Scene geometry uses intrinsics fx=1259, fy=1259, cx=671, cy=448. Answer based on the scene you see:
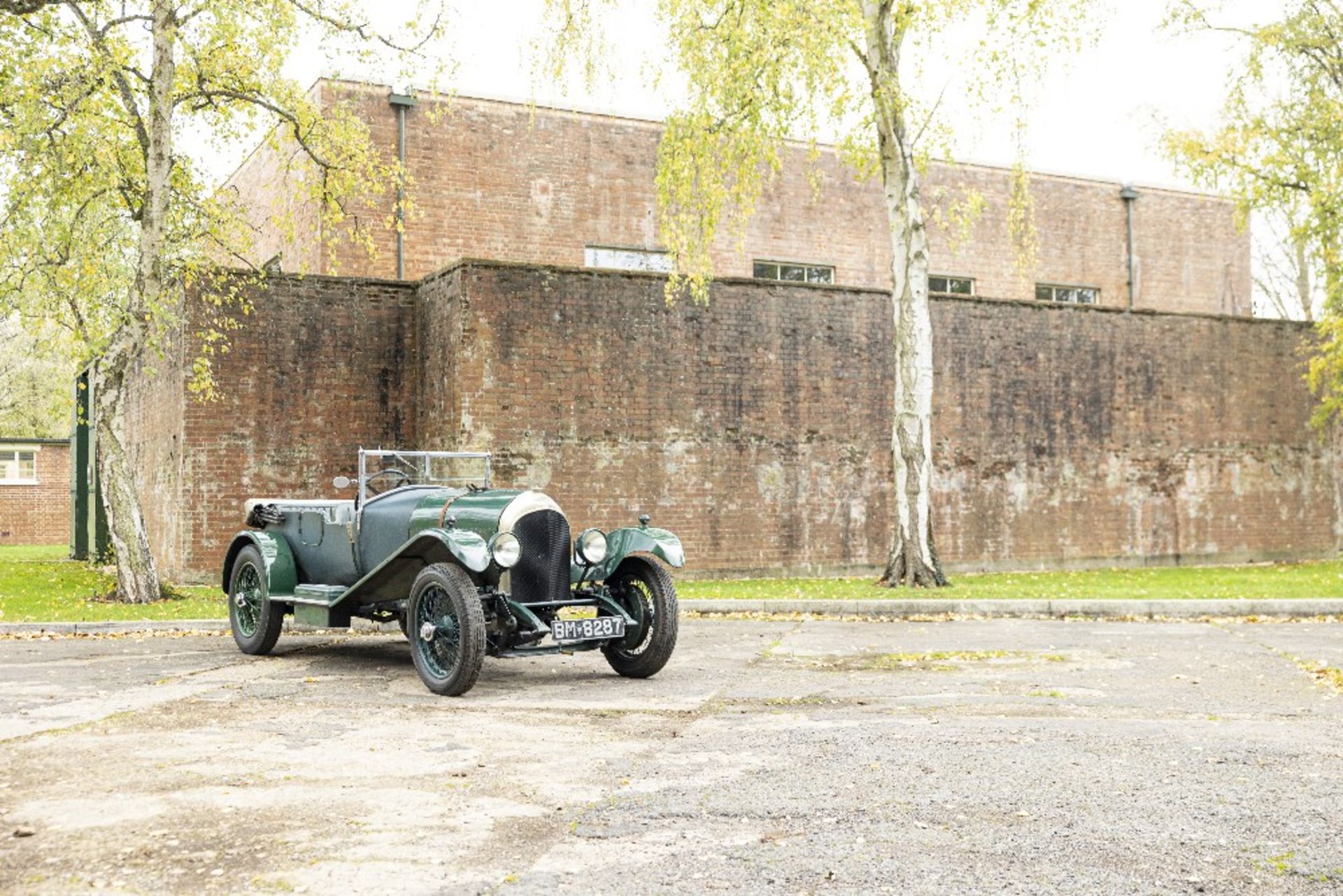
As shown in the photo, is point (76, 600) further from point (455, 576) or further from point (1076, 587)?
point (1076, 587)

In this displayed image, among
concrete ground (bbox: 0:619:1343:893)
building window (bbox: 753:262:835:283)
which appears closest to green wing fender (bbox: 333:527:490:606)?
concrete ground (bbox: 0:619:1343:893)

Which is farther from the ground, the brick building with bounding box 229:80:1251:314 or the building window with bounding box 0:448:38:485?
the brick building with bounding box 229:80:1251:314

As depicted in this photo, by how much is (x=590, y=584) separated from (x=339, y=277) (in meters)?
9.64

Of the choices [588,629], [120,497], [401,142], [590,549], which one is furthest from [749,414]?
[588,629]

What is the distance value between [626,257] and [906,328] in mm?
8558

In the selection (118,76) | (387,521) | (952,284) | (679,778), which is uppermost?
(118,76)

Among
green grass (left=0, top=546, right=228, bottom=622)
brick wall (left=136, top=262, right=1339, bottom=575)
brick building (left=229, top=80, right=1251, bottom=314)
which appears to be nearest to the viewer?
green grass (left=0, top=546, right=228, bottom=622)

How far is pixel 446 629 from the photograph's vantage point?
26.2 ft

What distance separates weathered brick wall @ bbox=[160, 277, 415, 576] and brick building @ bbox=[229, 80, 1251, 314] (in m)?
0.94

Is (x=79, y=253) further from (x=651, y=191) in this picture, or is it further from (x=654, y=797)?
(x=654, y=797)

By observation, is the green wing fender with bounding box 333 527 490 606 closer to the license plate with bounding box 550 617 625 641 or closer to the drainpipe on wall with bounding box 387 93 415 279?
the license plate with bounding box 550 617 625 641

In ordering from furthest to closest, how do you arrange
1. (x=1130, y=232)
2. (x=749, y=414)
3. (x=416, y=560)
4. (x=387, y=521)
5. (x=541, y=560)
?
(x=1130, y=232), (x=749, y=414), (x=387, y=521), (x=416, y=560), (x=541, y=560)

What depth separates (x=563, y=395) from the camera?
1659 centimetres

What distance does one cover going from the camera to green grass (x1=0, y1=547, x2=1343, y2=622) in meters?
13.2
